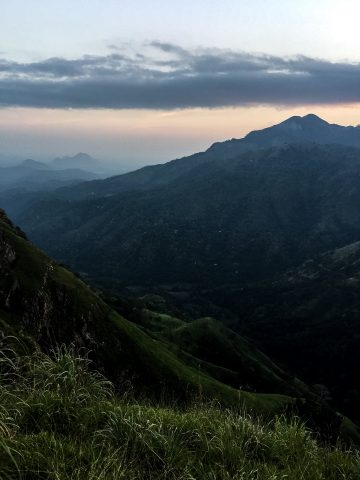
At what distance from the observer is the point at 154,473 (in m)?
9.73

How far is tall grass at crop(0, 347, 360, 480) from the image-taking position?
8820 millimetres

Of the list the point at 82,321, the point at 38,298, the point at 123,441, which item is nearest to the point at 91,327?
the point at 82,321

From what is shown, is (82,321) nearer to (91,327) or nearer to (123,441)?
(91,327)

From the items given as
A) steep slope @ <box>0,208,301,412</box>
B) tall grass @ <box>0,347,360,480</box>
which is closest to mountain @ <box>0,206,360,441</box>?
steep slope @ <box>0,208,301,412</box>

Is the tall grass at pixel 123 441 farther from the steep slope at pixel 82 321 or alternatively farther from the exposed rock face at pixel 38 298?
the steep slope at pixel 82 321

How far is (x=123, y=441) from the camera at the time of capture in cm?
1052

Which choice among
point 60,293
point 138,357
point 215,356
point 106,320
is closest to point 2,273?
point 60,293

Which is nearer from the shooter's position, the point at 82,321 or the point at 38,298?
the point at 38,298

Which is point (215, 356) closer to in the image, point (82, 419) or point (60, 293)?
point (60, 293)

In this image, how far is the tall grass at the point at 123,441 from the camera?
8.82 m

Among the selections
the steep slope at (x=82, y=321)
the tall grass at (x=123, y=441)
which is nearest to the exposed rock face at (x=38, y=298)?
the steep slope at (x=82, y=321)

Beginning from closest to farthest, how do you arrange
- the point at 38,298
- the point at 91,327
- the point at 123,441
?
1. the point at 123,441
2. the point at 38,298
3. the point at 91,327

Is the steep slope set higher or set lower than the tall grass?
lower

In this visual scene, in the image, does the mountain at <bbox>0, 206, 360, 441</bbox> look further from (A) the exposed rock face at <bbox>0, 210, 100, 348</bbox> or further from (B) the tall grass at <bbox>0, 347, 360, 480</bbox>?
(B) the tall grass at <bbox>0, 347, 360, 480</bbox>
